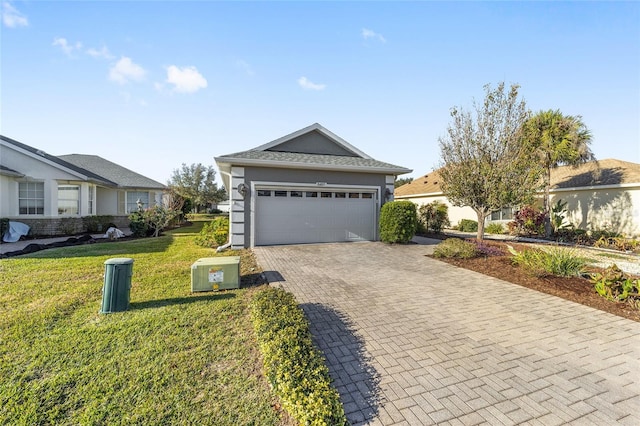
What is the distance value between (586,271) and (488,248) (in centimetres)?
281

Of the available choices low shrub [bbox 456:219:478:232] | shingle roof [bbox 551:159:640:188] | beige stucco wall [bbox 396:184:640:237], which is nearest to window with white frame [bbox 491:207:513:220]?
low shrub [bbox 456:219:478:232]

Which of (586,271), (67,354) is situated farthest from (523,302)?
(67,354)

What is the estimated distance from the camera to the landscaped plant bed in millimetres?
5211

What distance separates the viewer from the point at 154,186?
63.9 feet

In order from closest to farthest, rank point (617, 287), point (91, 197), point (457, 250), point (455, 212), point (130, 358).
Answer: point (130, 358) → point (617, 287) → point (457, 250) → point (91, 197) → point (455, 212)

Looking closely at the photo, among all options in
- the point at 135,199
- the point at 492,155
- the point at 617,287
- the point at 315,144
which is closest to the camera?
the point at 617,287

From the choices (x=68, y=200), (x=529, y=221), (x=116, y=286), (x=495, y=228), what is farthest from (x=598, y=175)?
(x=68, y=200)

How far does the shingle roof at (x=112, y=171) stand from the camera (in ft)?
62.7

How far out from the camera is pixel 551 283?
21.3 feet

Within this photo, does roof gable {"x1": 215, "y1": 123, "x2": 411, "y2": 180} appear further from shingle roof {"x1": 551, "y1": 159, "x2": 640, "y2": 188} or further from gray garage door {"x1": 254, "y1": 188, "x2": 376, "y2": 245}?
shingle roof {"x1": 551, "y1": 159, "x2": 640, "y2": 188}

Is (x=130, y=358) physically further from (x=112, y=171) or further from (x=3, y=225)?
(x=112, y=171)

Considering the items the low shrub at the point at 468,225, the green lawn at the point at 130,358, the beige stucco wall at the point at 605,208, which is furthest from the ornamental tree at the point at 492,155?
the green lawn at the point at 130,358

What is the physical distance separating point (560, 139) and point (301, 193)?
45.4 feet

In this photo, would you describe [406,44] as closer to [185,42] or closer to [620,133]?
[185,42]
